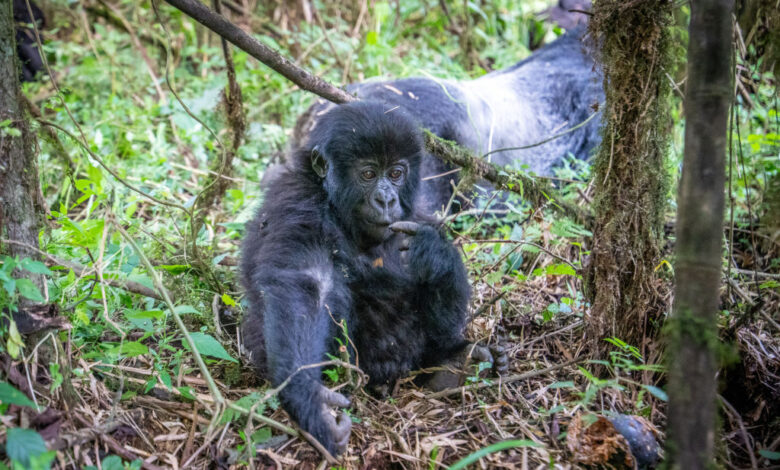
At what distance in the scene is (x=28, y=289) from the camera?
2.01 meters

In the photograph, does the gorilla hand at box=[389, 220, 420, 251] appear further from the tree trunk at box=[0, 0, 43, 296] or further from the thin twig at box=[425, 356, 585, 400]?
the tree trunk at box=[0, 0, 43, 296]

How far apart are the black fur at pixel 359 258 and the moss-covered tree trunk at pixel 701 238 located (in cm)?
142

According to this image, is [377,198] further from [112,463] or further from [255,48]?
[112,463]

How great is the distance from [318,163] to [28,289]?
1.53 meters

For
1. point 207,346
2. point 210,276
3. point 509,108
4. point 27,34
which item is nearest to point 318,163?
point 210,276

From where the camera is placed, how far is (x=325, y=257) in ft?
9.89

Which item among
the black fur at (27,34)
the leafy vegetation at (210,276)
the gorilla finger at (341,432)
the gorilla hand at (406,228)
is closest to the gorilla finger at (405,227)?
the gorilla hand at (406,228)

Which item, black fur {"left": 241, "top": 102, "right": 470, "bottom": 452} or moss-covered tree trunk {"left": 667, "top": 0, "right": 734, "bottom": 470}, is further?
black fur {"left": 241, "top": 102, "right": 470, "bottom": 452}

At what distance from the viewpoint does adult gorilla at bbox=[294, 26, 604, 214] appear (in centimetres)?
474

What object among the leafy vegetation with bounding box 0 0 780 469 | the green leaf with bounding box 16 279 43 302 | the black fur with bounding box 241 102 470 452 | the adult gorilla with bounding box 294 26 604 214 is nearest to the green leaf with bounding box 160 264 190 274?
the leafy vegetation with bounding box 0 0 780 469

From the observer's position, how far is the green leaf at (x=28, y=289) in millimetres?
1994

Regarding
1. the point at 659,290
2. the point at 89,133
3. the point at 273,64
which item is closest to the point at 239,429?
the point at 273,64

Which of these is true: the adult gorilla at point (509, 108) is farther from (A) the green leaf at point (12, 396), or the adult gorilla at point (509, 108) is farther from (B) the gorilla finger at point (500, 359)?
(A) the green leaf at point (12, 396)

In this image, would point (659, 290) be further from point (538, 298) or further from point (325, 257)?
point (325, 257)
